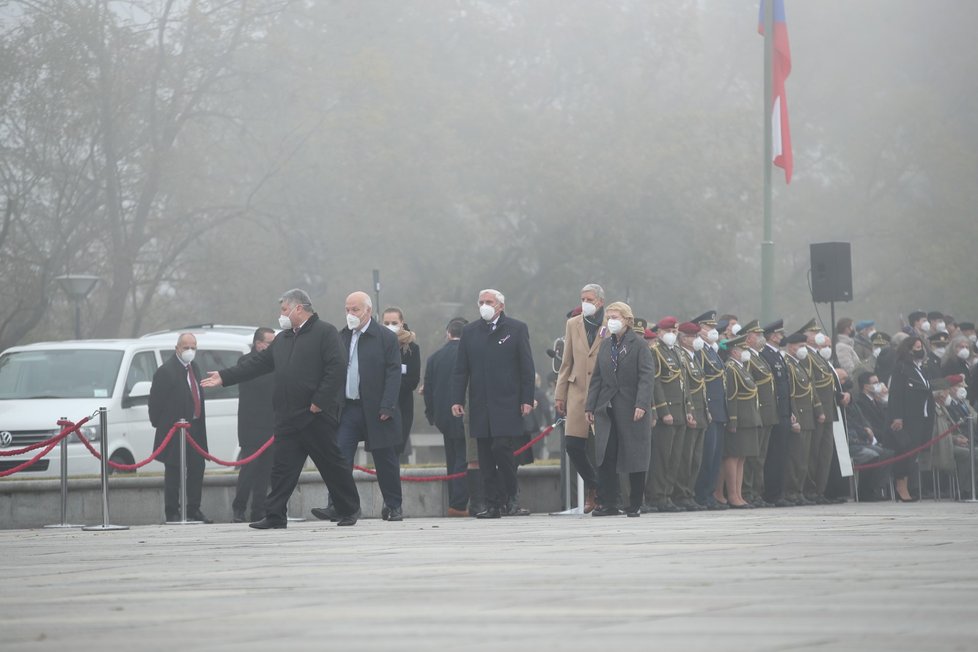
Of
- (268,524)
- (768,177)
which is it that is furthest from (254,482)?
(768,177)

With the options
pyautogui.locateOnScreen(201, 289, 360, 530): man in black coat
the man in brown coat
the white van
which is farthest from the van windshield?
pyautogui.locateOnScreen(201, 289, 360, 530): man in black coat

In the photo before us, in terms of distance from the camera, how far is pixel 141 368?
21.5 metres

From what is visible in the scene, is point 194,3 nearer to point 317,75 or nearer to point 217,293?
point 317,75

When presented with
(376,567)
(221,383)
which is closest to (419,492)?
(221,383)

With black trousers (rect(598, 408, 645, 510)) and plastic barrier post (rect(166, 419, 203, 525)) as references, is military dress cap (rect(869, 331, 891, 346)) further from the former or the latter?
plastic barrier post (rect(166, 419, 203, 525))

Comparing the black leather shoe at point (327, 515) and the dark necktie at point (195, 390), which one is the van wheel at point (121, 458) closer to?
the dark necktie at point (195, 390)

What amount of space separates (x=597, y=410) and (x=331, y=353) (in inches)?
113

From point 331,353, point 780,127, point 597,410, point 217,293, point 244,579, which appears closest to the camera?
point 244,579

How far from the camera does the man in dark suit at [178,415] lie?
18.0m

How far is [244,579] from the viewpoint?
373 inches

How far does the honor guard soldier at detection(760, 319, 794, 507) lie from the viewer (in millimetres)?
20672

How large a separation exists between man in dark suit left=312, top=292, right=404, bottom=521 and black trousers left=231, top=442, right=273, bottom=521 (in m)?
1.82

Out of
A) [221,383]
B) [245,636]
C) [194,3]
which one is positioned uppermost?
[194,3]

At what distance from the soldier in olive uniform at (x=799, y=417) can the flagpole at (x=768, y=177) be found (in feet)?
14.0
